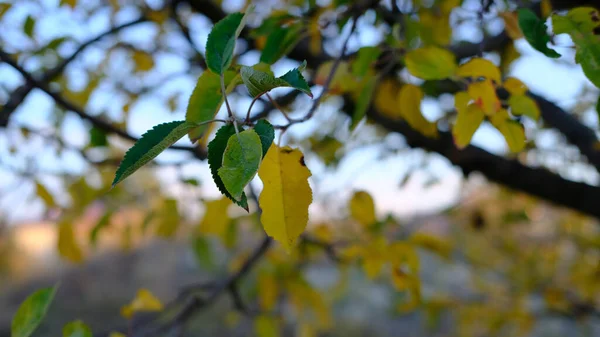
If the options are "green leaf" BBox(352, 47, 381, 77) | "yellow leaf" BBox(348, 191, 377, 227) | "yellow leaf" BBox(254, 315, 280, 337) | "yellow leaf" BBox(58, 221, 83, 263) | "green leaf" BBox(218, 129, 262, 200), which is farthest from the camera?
"yellow leaf" BBox(254, 315, 280, 337)

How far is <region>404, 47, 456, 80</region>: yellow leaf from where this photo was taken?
0.47 m

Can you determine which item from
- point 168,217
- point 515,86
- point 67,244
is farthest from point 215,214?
point 515,86

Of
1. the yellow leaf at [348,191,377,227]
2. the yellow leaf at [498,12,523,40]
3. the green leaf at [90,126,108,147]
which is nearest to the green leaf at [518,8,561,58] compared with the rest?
the yellow leaf at [498,12,523,40]

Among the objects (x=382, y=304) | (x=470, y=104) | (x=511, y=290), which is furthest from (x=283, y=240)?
(x=382, y=304)

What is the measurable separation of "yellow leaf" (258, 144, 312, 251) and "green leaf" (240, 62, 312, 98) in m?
0.06

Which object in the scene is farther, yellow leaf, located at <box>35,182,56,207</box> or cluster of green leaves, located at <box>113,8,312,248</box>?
yellow leaf, located at <box>35,182,56,207</box>

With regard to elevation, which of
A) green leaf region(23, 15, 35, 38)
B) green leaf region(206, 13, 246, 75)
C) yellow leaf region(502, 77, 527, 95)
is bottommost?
yellow leaf region(502, 77, 527, 95)

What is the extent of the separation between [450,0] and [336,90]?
21 centimetres

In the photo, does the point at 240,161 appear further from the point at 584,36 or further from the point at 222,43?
the point at 584,36

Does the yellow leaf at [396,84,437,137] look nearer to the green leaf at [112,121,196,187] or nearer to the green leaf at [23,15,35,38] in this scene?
the green leaf at [112,121,196,187]

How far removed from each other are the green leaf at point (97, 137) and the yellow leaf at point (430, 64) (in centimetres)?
49

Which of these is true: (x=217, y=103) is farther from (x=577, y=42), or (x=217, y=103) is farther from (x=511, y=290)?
(x=511, y=290)

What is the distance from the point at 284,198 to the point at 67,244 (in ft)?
2.07

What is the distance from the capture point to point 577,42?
1.26ft
